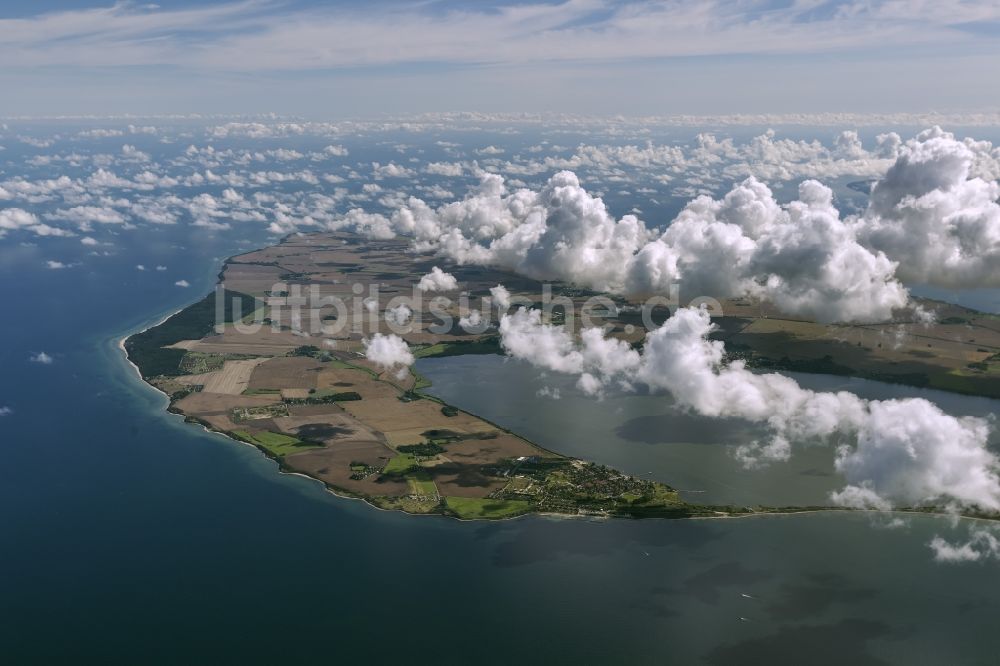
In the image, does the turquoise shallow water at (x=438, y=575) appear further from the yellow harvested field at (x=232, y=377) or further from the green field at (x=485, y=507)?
the yellow harvested field at (x=232, y=377)

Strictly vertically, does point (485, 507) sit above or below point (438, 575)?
above

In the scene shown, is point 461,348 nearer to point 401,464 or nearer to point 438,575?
point 401,464

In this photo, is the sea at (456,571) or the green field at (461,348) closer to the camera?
the sea at (456,571)

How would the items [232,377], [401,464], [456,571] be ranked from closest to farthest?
[456,571], [401,464], [232,377]

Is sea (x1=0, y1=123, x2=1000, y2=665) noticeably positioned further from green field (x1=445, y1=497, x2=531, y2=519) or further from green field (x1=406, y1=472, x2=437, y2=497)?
green field (x1=406, y1=472, x2=437, y2=497)

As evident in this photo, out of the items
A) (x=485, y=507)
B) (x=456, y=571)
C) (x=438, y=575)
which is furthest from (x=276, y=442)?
(x=456, y=571)

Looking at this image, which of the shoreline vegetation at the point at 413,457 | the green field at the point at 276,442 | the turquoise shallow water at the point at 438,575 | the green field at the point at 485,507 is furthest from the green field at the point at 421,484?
the green field at the point at 276,442

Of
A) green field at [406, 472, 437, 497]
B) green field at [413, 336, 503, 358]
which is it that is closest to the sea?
green field at [406, 472, 437, 497]
